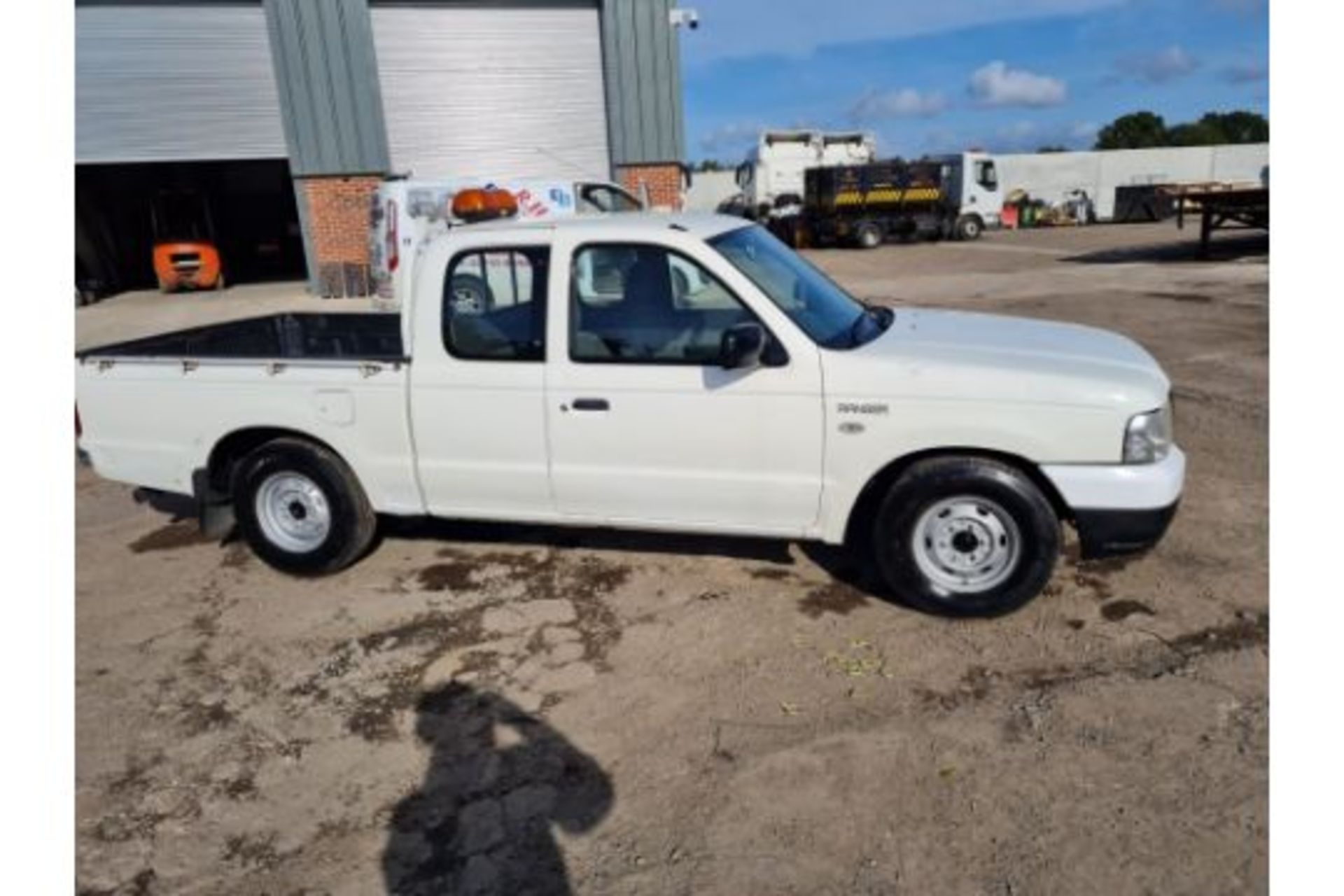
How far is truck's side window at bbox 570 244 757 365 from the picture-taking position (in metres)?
4.05

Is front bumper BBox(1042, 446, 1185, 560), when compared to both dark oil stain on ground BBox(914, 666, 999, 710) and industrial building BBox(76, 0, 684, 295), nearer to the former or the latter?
dark oil stain on ground BBox(914, 666, 999, 710)

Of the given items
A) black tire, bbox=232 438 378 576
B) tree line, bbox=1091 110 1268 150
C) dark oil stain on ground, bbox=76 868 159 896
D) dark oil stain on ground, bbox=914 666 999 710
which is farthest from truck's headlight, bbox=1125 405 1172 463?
tree line, bbox=1091 110 1268 150

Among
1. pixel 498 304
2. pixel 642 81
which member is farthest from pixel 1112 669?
pixel 642 81

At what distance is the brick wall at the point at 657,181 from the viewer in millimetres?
18312

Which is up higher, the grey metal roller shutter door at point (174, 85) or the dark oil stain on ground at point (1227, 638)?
the grey metal roller shutter door at point (174, 85)

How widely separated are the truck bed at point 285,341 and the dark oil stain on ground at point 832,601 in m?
2.42

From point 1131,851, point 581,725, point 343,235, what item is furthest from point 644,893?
point 343,235

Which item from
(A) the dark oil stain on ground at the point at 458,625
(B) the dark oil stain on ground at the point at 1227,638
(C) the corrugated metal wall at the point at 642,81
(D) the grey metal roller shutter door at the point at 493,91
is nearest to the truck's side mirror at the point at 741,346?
(A) the dark oil stain on ground at the point at 458,625

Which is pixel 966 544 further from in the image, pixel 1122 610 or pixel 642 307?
pixel 642 307

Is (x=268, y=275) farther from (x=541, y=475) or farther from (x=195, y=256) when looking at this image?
(x=541, y=475)

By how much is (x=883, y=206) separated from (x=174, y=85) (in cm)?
2132

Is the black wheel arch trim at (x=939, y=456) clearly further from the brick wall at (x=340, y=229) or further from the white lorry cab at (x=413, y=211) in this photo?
the brick wall at (x=340, y=229)

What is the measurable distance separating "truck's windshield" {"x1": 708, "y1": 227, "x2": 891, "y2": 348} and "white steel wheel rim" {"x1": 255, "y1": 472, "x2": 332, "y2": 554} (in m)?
2.63

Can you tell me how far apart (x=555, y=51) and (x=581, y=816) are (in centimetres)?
1758
